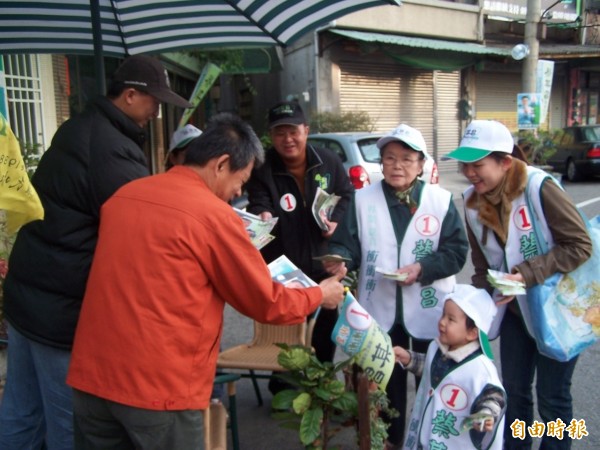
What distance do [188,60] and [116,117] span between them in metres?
9.17

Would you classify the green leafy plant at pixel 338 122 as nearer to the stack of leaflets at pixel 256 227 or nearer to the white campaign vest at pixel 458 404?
the stack of leaflets at pixel 256 227

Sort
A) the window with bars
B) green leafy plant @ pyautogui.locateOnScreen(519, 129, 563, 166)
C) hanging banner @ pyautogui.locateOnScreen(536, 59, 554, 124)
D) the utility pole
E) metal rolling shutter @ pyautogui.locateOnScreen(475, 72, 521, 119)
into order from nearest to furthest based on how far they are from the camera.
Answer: the window with bars, the utility pole, green leafy plant @ pyautogui.locateOnScreen(519, 129, 563, 166), hanging banner @ pyautogui.locateOnScreen(536, 59, 554, 124), metal rolling shutter @ pyautogui.locateOnScreen(475, 72, 521, 119)

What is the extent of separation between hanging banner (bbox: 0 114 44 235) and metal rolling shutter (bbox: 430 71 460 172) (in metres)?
16.3

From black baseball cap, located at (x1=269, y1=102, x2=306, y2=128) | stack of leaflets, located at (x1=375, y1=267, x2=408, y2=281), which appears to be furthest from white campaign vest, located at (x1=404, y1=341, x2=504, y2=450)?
black baseball cap, located at (x1=269, y1=102, x2=306, y2=128)

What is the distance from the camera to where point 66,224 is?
2.09 metres

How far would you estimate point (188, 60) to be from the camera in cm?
1088

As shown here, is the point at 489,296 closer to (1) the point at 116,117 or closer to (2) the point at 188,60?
(1) the point at 116,117

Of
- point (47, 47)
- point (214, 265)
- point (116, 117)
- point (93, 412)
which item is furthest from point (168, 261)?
point (47, 47)

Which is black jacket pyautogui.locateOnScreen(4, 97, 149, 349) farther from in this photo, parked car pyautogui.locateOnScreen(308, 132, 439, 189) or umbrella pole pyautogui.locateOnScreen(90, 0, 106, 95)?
parked car pyautogui.locateOnScreen(308, 132, 439, 189)

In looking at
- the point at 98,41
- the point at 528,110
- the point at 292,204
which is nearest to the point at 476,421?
the point at 292,204

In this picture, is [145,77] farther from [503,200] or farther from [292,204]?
[503,200]

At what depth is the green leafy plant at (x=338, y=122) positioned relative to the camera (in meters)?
13.9

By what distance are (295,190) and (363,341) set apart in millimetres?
1344

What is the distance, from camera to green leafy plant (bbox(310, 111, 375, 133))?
13.9 m
